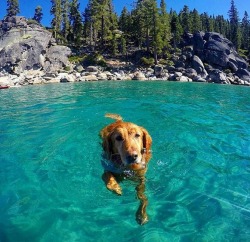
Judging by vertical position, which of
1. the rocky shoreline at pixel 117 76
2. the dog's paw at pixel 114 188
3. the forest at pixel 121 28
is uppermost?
the forest at pixel 121 28

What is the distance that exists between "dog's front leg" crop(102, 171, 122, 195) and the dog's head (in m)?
0.34

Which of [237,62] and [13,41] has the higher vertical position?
[13,41]

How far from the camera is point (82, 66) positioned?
5788 cm

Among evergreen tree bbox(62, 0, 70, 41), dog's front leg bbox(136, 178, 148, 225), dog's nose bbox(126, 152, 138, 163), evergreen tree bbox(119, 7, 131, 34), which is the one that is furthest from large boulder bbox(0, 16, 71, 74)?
dog's nose bbox(126, 152, 138, 163)

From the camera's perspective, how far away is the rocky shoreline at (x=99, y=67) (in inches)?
1957

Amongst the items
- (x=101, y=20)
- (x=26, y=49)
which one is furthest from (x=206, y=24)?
(x=26, y=49)

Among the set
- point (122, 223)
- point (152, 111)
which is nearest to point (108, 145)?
point (122, 223)

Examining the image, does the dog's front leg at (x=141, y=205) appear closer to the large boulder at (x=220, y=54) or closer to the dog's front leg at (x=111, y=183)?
the dog's front leg at (x=111, y=183)

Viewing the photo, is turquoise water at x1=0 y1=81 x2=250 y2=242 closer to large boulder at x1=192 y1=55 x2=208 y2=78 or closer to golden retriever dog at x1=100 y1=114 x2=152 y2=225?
golden retriever dog at x1=100 y1=114 x2=152 y2=225

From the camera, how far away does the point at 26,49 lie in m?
55.9

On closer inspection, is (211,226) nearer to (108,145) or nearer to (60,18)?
(108,145)

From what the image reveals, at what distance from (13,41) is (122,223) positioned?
60.1 meters

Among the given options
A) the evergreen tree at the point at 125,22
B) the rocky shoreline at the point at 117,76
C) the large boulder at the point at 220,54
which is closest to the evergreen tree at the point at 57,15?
the evergreen tree at the point at 125,22

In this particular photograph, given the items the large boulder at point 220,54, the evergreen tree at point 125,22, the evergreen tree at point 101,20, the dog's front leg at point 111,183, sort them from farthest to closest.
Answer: the evergreen tree at point 125,22, the evergreen tree at point 101,20, the large boulder at point 220,54, the dog's front leg at point 111,183
